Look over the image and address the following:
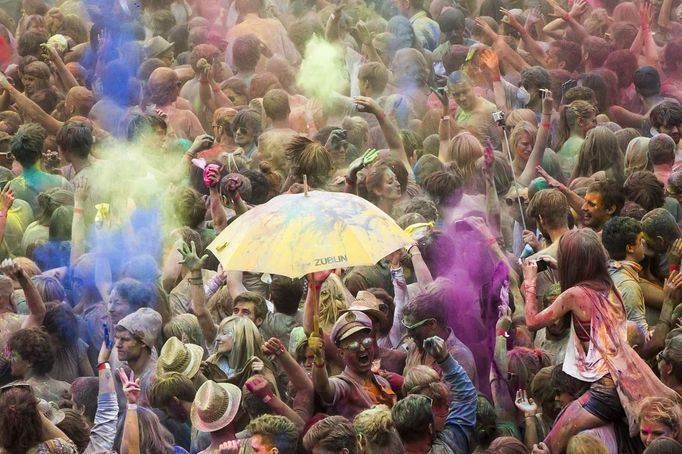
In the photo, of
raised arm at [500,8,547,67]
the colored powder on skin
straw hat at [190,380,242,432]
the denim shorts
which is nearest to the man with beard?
the denim shorts

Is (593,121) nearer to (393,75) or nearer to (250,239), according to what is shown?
(393,75)

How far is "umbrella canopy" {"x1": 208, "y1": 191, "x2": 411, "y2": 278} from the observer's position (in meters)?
9.84

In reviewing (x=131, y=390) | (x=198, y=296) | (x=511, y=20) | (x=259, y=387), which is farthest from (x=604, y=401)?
(x=511, y=20)

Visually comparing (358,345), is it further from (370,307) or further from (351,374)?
(370,307)

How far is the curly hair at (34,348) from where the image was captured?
35.1 feet

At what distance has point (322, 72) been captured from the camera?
1677 centimetres

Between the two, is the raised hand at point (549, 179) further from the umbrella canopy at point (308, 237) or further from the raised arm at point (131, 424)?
the raised arm at point (131, 424)

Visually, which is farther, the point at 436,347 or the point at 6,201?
the point at 6,201

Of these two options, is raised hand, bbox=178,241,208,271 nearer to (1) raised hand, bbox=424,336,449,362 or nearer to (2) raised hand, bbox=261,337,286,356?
(2) raised hand, bbox=261,337,286,356

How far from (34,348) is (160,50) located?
7218mm

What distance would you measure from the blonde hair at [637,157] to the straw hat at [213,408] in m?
4.79

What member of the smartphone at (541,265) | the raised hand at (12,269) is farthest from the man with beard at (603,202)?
the raised hand at (12,269)

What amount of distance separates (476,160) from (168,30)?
5.52m

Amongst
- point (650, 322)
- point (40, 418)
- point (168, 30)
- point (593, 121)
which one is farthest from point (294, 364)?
point (168, 30)
